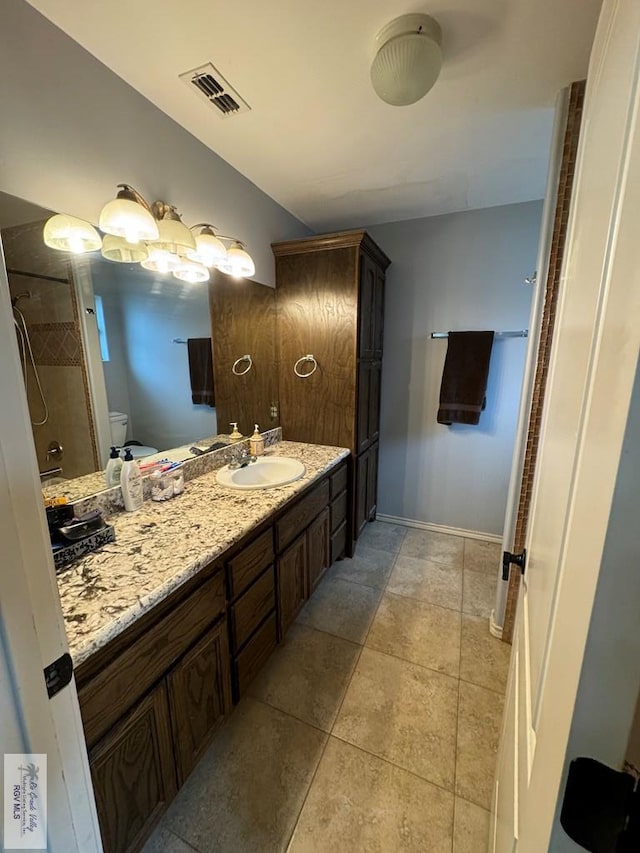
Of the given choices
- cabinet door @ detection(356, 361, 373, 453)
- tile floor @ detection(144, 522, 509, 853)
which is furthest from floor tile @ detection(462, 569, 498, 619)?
cabinet door @ detection(356, 361, 373, 453)

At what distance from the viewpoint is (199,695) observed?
1115 millimetres

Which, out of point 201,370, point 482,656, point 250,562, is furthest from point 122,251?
point 482,656

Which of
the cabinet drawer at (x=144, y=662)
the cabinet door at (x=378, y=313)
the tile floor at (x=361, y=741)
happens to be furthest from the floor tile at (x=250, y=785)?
the cabinet door at (x=378, y=313)

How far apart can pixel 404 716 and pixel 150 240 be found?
2.22 meters

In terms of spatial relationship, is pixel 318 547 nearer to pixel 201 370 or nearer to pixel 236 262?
pixel 201 370

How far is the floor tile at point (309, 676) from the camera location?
1464 mm

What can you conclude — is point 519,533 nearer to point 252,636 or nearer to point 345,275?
point 252,636

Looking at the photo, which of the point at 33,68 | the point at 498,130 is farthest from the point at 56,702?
the point at 498,130

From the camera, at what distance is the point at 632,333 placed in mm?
285

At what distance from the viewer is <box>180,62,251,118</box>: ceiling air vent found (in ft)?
4.14

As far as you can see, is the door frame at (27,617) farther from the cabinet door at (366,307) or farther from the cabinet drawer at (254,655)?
the cabinet door at (366,307)

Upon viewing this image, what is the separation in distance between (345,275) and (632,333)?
6.71 feet

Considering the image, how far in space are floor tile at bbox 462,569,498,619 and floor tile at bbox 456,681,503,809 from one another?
21.0 inches

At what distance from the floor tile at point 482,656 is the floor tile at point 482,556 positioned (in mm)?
506
